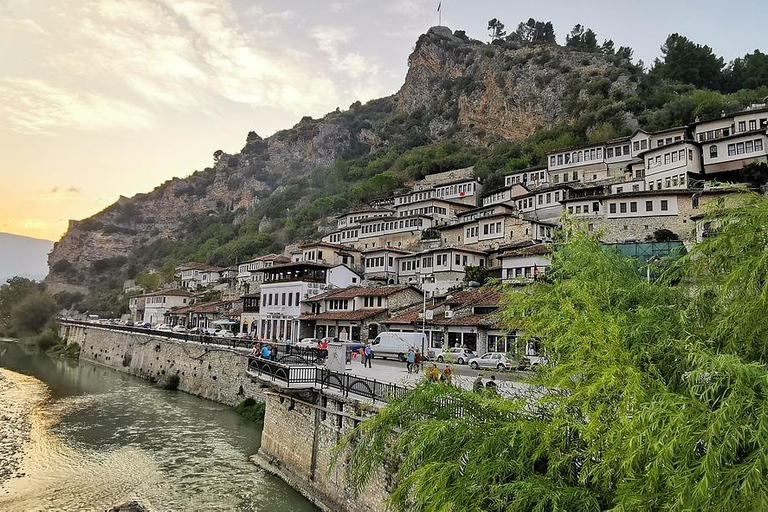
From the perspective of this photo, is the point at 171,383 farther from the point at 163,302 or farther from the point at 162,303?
the point at 162,303

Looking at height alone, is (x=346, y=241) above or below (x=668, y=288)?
above

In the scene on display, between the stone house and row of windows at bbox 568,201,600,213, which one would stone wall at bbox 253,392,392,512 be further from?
row of windows at bbox 568,201,600,213

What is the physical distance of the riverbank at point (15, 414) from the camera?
20.8m

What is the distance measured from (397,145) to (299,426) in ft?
411

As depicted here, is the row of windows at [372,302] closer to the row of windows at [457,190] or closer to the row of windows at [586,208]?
the row of windows at [586,208]

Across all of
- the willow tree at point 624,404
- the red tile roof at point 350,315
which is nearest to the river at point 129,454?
the willow tree at point 624,404

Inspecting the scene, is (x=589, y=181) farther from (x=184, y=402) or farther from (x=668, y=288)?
(x=668, y=288)

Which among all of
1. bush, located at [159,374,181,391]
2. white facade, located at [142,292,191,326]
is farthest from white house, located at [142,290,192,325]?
bush, located at [159,374,181,391]

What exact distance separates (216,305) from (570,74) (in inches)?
3218

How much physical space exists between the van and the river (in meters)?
11.1

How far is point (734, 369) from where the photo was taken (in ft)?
17.3

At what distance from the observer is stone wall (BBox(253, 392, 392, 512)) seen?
47.3 feet

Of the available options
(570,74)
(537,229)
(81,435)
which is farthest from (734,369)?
(570,74)

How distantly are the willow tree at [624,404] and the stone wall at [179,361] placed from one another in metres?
24.3
